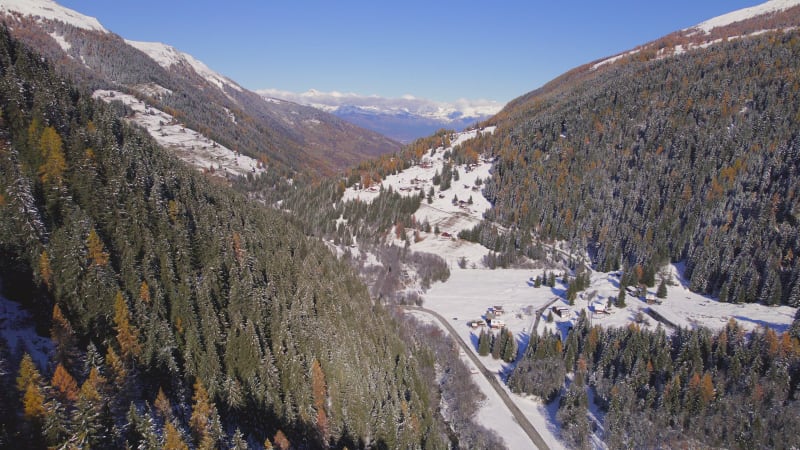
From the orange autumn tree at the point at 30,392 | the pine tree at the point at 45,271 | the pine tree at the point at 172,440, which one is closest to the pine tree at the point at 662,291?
the pine tree at the point at 172,440

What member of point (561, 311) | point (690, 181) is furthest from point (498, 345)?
point (690, 181)

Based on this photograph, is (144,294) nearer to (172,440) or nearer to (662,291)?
(172,440)

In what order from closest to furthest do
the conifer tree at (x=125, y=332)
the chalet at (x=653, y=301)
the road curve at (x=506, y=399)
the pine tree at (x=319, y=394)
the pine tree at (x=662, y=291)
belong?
the conifer tree at (x=125, y=332)
the pine tree at (x=319, y=394)
the road curve at (x=506, y=399)
the chalet at (x=653, y=301)
the pine tree at (x=662, y=291)

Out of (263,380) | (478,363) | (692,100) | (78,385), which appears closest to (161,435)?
(78,385)

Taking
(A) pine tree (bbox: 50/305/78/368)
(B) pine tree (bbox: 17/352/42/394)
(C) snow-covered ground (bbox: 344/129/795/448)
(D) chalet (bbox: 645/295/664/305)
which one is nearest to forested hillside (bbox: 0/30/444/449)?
(B) pine tree (bbox: 17/352/42/394)

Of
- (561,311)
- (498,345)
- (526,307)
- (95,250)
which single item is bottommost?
(498,345)

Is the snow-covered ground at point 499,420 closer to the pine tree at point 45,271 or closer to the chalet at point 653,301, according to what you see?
the chalet at point 653,301
